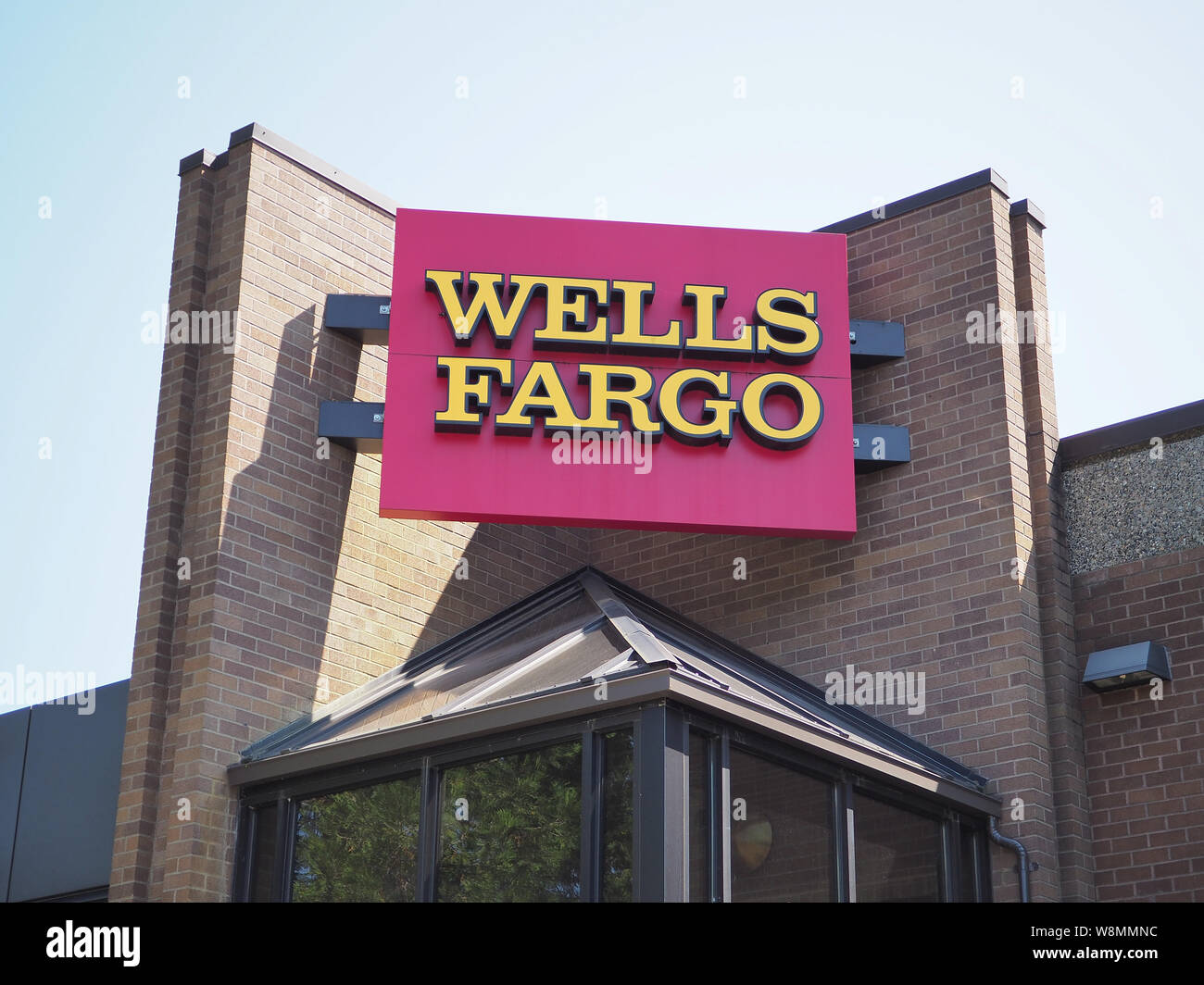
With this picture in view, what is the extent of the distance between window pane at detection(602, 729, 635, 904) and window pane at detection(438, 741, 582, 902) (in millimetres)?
193

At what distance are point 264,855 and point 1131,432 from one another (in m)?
8.02

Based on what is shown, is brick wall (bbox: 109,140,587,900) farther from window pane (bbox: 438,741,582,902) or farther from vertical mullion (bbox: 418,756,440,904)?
window pane (bbox: 438,741,582,902)

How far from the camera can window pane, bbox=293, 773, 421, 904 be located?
10781 mm

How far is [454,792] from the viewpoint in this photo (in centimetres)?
1067

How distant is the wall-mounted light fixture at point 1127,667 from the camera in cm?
1258

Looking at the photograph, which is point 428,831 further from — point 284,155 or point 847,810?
point 284,155

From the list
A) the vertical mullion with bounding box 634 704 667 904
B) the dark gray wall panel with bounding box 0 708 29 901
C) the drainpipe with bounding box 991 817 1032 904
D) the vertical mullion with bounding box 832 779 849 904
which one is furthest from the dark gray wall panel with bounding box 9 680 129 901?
the drainpipe with bounding box 991 817 1032 904

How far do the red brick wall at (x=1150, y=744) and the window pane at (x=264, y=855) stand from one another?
656 cm

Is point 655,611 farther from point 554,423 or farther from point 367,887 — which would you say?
point 367,887

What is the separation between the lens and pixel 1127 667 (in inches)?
497

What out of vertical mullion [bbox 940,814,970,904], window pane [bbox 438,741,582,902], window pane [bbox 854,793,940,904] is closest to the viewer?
window pane [bbox 438,741,582,902]

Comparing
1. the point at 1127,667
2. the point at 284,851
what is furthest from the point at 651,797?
the point at 1127,667
